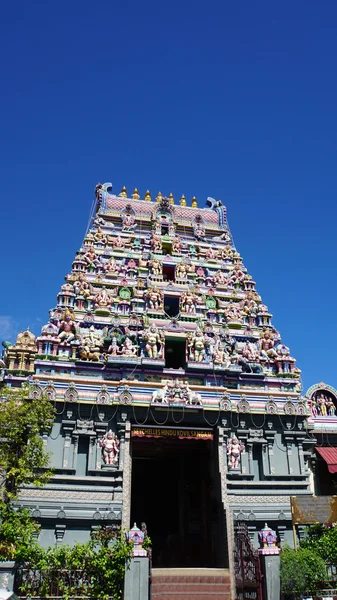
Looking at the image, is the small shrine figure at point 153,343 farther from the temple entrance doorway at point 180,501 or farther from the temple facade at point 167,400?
the temple entrance doorway at point 180,501

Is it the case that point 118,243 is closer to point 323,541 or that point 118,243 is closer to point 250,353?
point 250,353

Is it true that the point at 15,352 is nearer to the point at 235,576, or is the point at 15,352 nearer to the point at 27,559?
the point at 27,559

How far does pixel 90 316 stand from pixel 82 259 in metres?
4.32

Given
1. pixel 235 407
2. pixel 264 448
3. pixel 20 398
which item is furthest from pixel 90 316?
pixel 264 448

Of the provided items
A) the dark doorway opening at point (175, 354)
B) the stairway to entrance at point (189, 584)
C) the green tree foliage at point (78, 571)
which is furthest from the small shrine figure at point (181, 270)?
the green tree foliage at point (78, 571)

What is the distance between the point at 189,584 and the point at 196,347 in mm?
10267

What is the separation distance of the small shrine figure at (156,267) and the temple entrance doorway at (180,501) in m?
9.13

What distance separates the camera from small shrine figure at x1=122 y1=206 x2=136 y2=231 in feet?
105

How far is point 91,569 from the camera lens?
15.0 metres

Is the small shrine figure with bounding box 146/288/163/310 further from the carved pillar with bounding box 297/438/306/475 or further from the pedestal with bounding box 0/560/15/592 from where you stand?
the pedestal with bounding box 0/560/15/592

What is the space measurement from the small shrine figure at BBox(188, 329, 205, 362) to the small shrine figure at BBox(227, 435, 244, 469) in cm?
411

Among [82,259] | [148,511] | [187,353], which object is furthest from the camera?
[148,511]

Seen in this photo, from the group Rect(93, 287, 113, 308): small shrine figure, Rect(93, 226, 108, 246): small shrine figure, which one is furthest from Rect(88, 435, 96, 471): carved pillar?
Rect(93, 226, 108, 246): small shrine figure

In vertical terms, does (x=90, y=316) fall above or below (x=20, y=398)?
above
